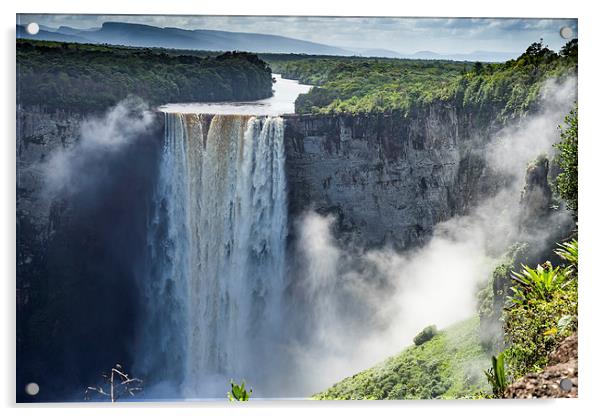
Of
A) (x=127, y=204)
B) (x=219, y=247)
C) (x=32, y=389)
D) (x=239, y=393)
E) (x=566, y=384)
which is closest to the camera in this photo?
(x=566, y=384)

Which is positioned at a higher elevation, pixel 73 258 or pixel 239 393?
pixel 73 258

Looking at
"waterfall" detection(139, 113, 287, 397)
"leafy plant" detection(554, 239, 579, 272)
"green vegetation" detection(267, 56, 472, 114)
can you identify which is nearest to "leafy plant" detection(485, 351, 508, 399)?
"leafy plant" detection(554, 239, 579, 272)

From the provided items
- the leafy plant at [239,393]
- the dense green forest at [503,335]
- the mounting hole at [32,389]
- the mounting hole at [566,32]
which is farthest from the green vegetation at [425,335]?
the mounting hole at [32,389]

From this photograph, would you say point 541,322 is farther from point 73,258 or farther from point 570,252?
point 73,258

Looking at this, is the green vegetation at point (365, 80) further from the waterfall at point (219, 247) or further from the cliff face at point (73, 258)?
the cliff face at point (73, 258)

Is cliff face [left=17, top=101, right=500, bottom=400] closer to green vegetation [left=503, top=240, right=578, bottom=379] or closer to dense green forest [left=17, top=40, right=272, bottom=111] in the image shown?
dense green forest [left=17, top=40, right=272, bottom=111]

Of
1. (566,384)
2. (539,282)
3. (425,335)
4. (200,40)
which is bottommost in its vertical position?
(566,384)

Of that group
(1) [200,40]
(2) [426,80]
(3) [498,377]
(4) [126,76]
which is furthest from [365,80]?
(3) [498,377]
